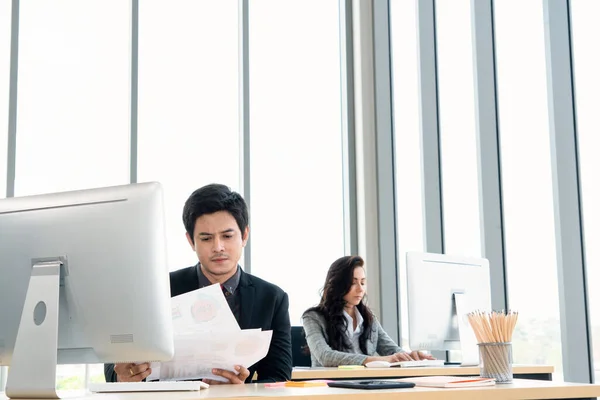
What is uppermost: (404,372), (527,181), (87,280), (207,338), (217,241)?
(527,181)

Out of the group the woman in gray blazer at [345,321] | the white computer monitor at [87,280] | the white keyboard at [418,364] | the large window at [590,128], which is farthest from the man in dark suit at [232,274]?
the large window at [590,128]

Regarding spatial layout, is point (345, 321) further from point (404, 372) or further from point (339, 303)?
point (404, 372)

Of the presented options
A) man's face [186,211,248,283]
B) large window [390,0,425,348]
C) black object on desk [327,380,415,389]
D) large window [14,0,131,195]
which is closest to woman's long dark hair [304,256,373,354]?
large window [390,0,425,348]

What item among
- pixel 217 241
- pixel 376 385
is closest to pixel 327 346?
pixel 217 241

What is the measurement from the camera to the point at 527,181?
146 inches

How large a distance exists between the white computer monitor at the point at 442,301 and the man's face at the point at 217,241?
0.91 metres

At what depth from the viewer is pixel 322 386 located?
192cm

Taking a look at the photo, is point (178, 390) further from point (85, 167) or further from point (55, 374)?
point (85, 167)

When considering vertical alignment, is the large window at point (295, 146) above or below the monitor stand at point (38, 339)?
above

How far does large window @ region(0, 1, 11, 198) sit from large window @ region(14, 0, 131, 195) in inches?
3.0

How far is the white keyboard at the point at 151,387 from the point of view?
1789 mm

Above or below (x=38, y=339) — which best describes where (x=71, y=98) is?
above

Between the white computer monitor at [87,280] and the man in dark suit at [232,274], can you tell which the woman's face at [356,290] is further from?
the white computer monitor at [87,280]

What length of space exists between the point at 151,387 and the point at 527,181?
2.49 meters
